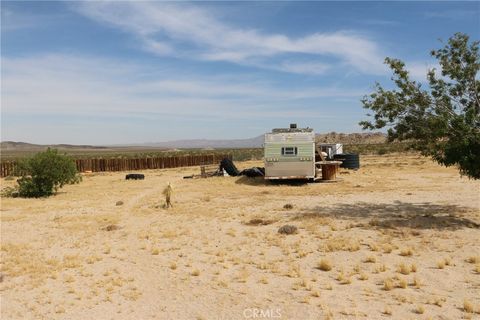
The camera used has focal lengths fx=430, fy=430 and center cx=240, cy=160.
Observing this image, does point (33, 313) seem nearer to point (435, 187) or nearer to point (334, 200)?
point (334, 200)

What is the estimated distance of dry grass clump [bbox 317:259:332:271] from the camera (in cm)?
985

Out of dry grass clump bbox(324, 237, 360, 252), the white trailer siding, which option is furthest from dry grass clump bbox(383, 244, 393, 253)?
the white trailer siding

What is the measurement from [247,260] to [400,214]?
24.0 feet

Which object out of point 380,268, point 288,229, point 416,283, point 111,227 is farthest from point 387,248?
point 111,227

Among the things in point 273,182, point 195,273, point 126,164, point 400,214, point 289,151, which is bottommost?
point 195,273

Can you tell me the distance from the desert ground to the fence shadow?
0.04 meters

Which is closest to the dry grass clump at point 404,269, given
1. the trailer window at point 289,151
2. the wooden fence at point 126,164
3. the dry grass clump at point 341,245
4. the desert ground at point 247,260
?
the desert ground at point 247,260

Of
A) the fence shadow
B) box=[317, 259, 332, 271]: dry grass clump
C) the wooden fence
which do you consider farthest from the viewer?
the wooden fence

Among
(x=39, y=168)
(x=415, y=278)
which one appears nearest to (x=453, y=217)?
(x=415, y=278)

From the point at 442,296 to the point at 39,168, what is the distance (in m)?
22.1

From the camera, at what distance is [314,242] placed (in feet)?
39.9

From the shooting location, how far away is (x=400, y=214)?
1552 cm

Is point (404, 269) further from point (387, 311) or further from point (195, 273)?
point (195, 273)

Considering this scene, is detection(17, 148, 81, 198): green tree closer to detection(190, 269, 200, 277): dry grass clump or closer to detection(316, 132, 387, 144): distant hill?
detection(190, 269, 200, 277): dry grass clump
